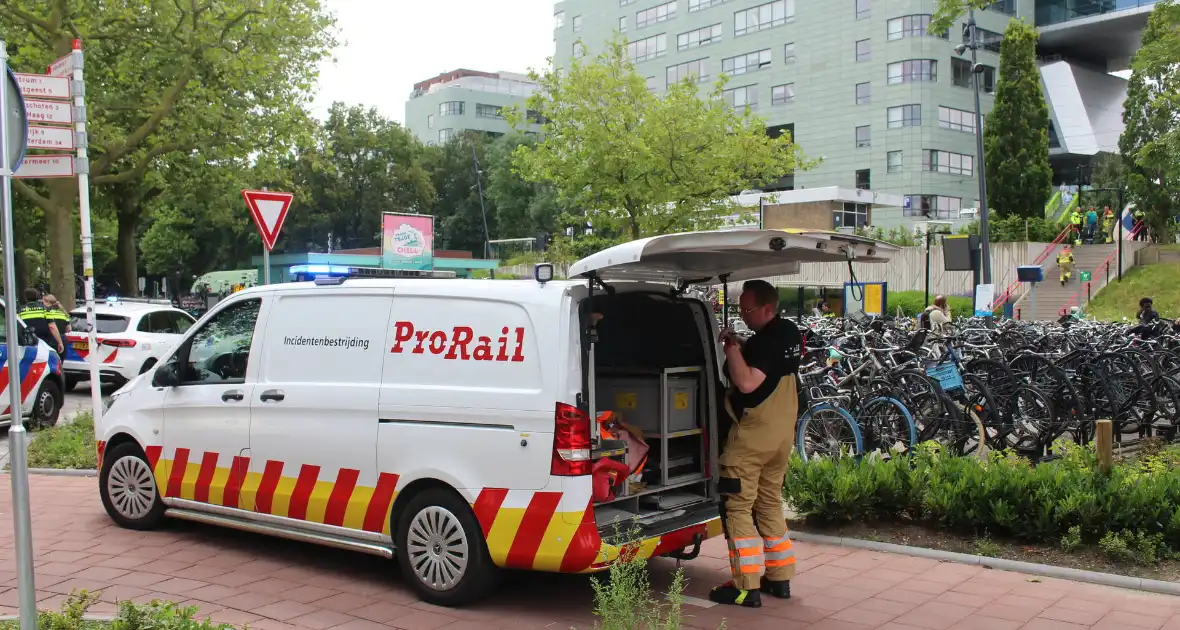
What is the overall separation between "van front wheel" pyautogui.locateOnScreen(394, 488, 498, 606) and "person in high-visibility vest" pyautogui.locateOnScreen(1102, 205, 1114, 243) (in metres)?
39.2

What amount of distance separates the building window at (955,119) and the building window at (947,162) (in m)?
1.47

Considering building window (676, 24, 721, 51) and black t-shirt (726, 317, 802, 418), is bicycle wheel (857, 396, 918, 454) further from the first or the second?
building window (676, 24, 721, 51)

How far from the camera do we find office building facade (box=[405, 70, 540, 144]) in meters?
98.5

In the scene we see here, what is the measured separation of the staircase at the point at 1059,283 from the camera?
35.0 meters

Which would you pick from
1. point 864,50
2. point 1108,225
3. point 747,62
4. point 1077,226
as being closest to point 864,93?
point 864,50

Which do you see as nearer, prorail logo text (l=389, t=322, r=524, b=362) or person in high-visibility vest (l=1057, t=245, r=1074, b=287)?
prorail logo text (l=389, t=322, r=524, b=362)

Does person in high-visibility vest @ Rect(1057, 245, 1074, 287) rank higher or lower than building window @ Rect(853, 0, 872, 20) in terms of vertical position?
lower

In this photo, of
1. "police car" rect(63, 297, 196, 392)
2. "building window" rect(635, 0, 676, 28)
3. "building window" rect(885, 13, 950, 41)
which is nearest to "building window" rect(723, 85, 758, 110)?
"building window" rect(635, 0, 676, 28)

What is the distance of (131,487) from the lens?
7.57m

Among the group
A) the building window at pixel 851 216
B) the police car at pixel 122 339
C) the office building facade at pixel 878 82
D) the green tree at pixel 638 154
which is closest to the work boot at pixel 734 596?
the police car at pixel 122 339

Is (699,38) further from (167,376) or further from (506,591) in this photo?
(506,591)

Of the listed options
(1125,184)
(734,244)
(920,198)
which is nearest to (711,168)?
(734,244)

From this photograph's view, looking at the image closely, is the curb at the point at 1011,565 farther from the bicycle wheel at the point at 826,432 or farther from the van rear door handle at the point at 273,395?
the van rear door handle at the point at 273,395

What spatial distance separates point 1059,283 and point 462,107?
70.8m
